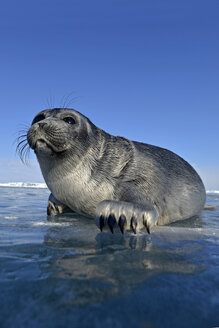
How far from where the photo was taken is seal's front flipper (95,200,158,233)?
215 cm

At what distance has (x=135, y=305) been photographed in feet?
2.97

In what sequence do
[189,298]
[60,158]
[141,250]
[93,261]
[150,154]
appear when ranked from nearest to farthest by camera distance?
[189,298], [93,261], [141,250], [60,158], [150,154]

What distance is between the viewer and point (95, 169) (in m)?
3.09

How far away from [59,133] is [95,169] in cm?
62

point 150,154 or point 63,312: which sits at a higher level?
point 150,154

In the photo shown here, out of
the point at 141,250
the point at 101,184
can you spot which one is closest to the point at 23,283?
the point at 141,250

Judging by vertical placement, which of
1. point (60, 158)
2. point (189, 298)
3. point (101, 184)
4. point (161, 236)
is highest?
point (60, 158)

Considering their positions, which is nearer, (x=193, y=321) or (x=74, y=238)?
(x=193, y=321)

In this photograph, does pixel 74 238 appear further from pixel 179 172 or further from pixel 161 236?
pixel 179 172

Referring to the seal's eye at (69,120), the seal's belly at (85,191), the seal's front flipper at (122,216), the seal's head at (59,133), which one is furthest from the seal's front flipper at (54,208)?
the seal's front flipper at (122,216)

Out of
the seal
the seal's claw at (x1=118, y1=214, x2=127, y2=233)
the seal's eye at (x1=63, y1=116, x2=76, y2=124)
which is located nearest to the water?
the seal's claw at (x1=118, y1=214, x2=127, y2=233)

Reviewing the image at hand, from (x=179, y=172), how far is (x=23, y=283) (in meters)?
3.06

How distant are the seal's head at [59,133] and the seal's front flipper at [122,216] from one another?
1014 millimetres

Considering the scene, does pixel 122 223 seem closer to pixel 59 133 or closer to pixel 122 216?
pixel 122 216
